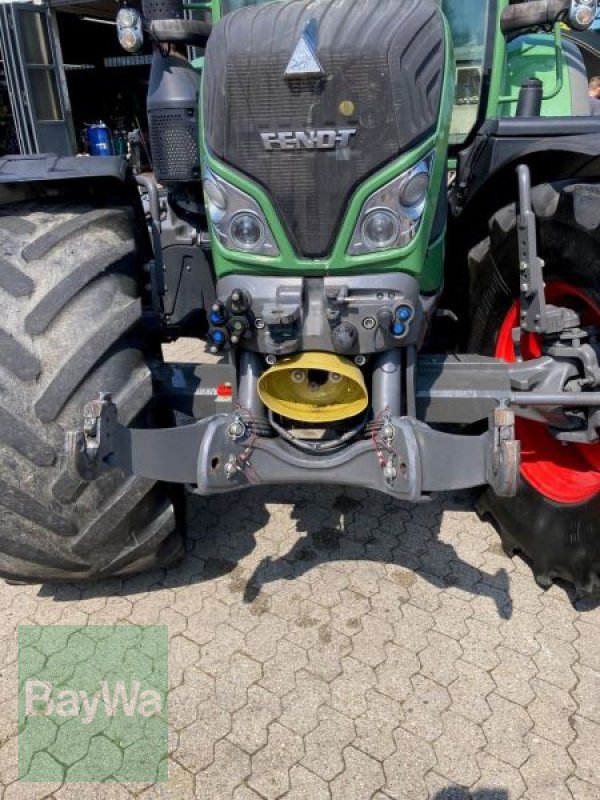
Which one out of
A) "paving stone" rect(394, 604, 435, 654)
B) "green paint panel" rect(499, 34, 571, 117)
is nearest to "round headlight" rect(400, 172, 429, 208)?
"green paint panel" rect(499, 34, 571, 117)

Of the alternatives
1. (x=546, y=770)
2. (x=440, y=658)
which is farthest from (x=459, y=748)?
(x=440, y=658)

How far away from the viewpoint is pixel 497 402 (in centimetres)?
234

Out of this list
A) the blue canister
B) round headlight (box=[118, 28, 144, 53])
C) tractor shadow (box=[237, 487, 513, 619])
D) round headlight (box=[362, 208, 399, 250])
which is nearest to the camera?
round headlight (box=[362, 208, 399, 250])

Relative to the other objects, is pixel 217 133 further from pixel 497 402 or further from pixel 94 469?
pixel 497 402

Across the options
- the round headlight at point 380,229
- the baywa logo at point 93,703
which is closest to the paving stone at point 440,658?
the baywa logo at point 93,703

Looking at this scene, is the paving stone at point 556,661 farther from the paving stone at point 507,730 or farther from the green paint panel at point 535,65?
the green paint panel at point 535,65

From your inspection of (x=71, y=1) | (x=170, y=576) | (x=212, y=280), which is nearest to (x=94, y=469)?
(x=170, y=576)

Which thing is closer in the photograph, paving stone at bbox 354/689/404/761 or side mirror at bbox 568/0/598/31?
paving stone at bbox 354/689/404/761

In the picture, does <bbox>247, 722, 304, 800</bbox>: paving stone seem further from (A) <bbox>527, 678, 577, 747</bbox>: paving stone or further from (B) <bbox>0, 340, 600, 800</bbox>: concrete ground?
(A) <bbox>527, 678, 577, 747</bbox>: paving stone

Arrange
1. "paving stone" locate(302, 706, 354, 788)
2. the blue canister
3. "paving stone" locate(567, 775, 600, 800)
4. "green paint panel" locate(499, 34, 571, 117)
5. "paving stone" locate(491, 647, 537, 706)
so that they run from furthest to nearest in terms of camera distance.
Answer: the blue canister
"green paint panel" locate(499, 34, 571, 117)
"paving stone" locate(491, 647, 537, 706)
"paving stone" locate(302, 706, 354, 788)
"paving stone" locate(567, 775, 600, 800)

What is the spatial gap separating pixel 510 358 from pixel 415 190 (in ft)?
3.63

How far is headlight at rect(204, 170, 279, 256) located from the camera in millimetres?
Result: 2203

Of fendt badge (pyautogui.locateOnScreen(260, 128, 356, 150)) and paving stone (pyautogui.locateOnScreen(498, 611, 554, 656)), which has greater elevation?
fendt badge (pyautogui.locateOnScreen(260, 128, 356, 150))

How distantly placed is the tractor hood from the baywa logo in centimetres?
156
